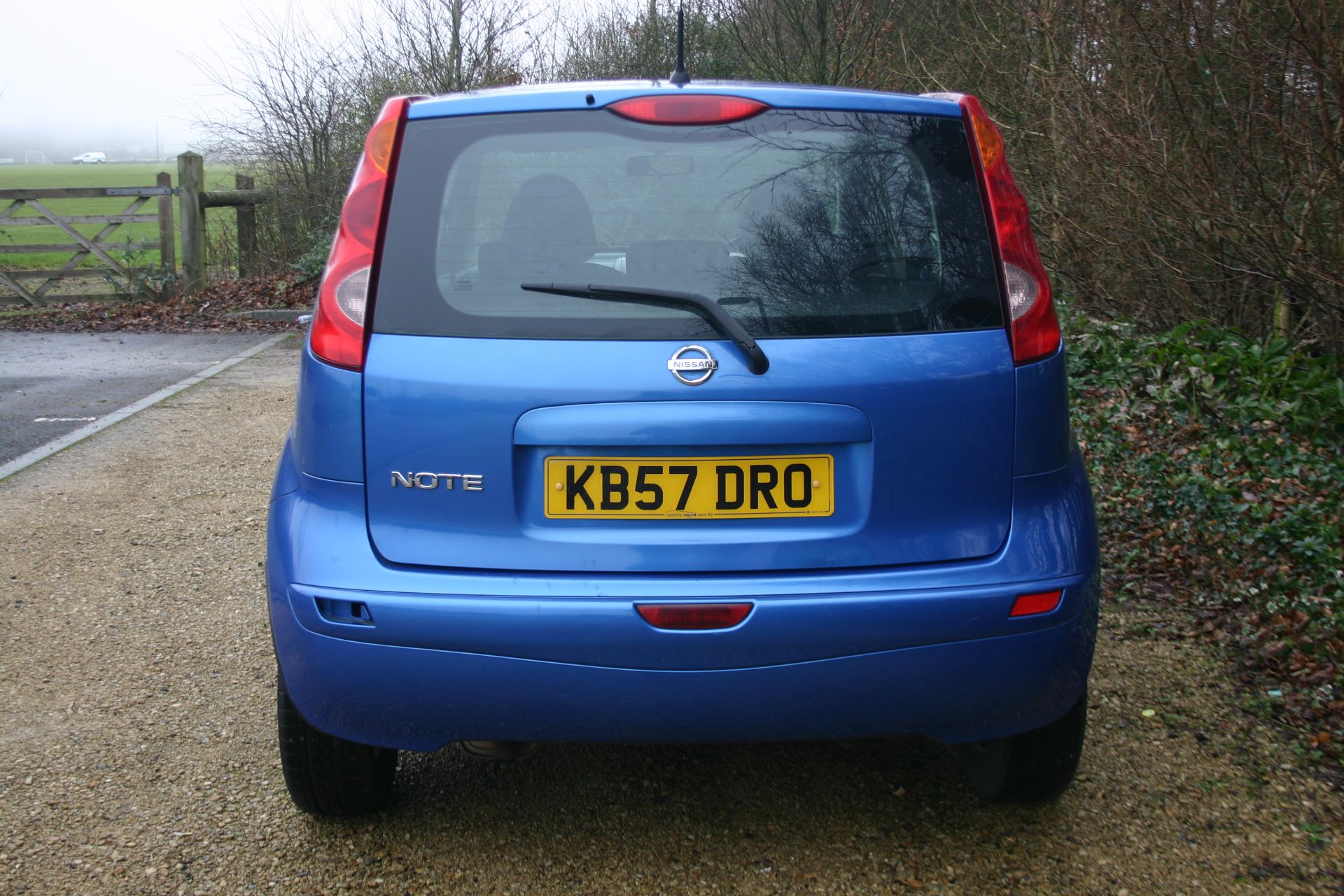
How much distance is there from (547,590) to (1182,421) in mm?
5023

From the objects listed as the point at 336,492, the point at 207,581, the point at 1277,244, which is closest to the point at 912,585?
the point at 336,492

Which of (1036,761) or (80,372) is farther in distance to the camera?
(80,372)

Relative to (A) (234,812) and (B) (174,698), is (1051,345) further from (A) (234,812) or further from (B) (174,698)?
(B) (174,698)

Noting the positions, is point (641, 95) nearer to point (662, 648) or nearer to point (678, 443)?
point (678, 443)

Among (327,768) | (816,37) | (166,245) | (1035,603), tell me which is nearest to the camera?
(1035,603)

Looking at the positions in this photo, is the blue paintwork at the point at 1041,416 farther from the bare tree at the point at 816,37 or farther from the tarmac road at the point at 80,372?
the bare tree at the point at 816,37

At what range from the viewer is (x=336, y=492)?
2.48 m

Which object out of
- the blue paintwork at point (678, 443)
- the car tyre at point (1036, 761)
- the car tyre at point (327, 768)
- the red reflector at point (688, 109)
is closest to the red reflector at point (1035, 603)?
the blue paintwork at point (678, 443)

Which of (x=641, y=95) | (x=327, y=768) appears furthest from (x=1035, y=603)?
(x=327, y=768)

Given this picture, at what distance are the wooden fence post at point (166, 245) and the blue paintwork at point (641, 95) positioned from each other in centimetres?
1373

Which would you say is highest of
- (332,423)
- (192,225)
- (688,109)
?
(688,109)

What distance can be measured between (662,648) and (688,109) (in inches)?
42.8

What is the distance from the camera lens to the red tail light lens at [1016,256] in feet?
8.34

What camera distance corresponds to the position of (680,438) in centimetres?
236
